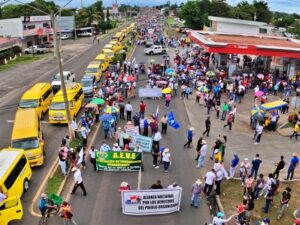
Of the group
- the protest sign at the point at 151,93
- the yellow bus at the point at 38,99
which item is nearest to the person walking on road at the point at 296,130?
the protest sign at the point at 151,93

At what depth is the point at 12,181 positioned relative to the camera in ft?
49.5

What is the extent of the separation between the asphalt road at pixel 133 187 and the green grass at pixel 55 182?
1.46 ft

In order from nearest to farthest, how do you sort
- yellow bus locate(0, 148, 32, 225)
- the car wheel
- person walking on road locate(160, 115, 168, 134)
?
yellow bus locate(0, 148, 32, 225), the car wheel, person walking on road locate(160, 115, 168, 134)

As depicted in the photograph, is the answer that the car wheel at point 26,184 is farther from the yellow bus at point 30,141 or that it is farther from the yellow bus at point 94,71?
the yellow bus at point 94,71

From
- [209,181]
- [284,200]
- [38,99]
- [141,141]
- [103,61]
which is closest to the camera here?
[284,200]

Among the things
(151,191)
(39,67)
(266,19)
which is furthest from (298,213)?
(266,19)

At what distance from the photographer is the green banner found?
17.9m

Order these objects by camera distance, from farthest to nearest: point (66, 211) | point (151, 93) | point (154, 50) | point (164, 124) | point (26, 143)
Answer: point (154, 50), point (151, 93), point (164, 124), point (26, 143), point (66, 211)

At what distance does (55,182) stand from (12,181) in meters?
2.51

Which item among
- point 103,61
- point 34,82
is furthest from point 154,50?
point 34,82

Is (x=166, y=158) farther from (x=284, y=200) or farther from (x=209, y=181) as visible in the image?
(x=284, y=200)

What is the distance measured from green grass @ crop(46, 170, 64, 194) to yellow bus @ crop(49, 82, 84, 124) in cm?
732

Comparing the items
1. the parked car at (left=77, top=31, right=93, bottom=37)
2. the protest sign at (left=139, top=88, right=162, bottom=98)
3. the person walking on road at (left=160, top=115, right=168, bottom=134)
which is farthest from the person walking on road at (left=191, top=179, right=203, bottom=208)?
the parked car at (left=77, top=31, right=93, bottom=37)

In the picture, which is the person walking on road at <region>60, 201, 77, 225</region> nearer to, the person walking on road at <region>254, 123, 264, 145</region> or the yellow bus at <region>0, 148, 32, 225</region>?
the yellow bus at <region>0, 148, 32, 225</region>
